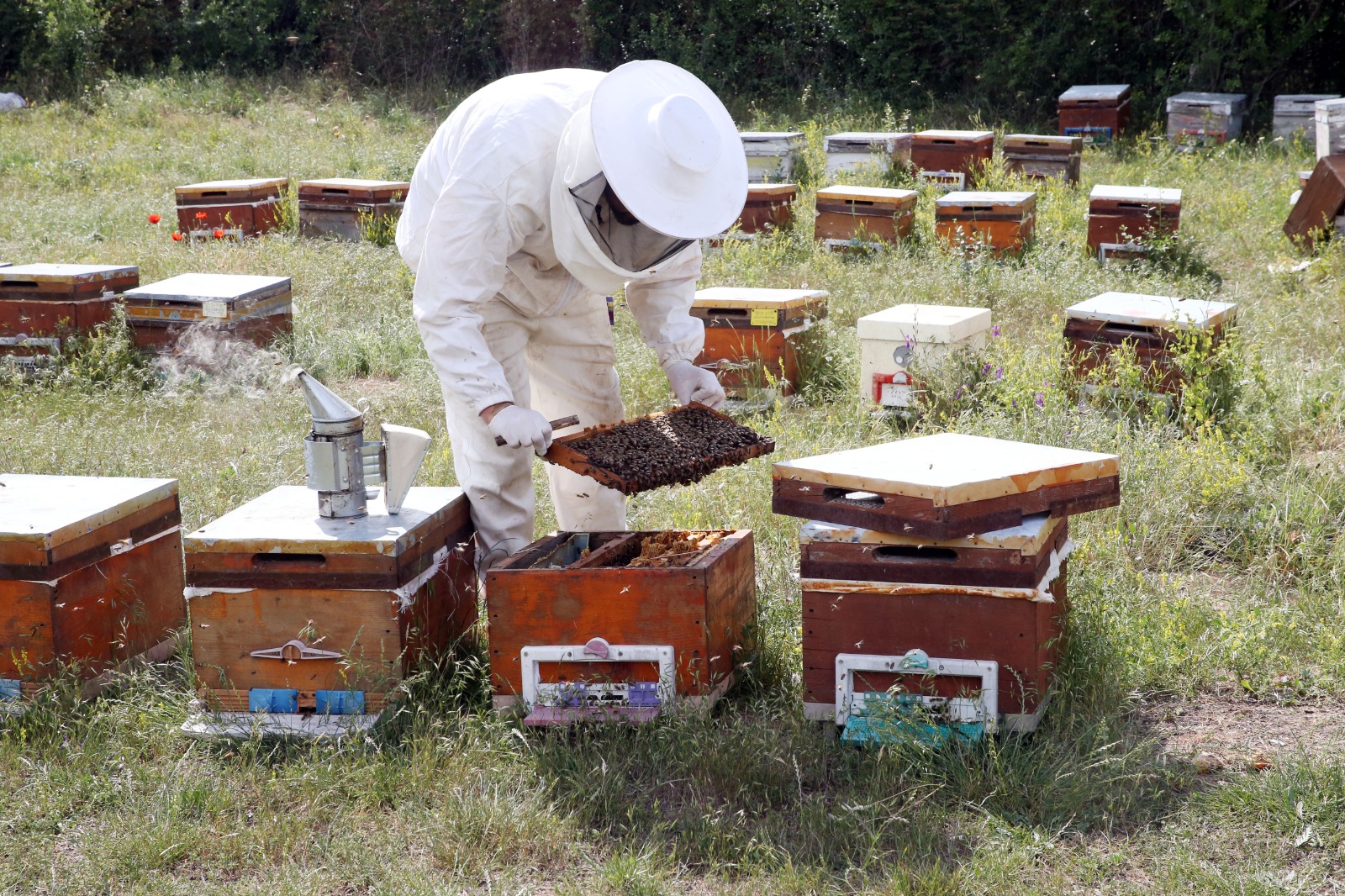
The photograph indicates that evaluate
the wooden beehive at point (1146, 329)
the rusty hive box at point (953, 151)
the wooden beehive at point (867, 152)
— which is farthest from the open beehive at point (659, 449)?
the wooden beehive at point (867, 152)

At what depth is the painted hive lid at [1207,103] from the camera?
11906 millimetres

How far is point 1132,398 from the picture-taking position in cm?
506

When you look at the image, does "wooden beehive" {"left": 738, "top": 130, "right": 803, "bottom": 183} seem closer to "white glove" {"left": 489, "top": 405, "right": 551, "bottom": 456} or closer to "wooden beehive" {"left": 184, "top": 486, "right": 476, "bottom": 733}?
"white glove" {"left": 489, "top": 405, "right": 551, "bottom": 456}

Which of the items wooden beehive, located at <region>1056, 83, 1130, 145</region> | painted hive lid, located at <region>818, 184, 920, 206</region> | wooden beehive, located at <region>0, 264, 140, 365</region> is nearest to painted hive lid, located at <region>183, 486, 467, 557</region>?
wooden beehive, located at <region>0, 264, 140, 365</region>

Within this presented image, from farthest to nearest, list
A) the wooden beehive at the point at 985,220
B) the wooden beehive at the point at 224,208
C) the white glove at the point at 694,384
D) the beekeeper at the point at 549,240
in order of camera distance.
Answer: the wooden beehive at the point at 224,208, the wooden beehive at the point at 985,220, the white glove at the point at 694,384, the beekeeper at the point at 549,240

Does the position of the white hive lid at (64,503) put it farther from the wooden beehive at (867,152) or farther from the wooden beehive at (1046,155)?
the wooden beehive at (1046,155)

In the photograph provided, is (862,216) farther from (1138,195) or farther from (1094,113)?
(1094,113)

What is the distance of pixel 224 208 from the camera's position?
900 cm

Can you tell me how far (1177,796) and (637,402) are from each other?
11.2 feet

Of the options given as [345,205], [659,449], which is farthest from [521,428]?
[345,205]

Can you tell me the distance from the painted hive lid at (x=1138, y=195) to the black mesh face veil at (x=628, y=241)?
5.33 m

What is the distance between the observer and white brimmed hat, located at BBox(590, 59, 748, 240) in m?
2.93

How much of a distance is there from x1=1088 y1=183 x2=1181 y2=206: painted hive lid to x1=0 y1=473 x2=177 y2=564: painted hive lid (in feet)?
20.3

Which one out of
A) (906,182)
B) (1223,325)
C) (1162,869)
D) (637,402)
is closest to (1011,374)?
(1223,325)
